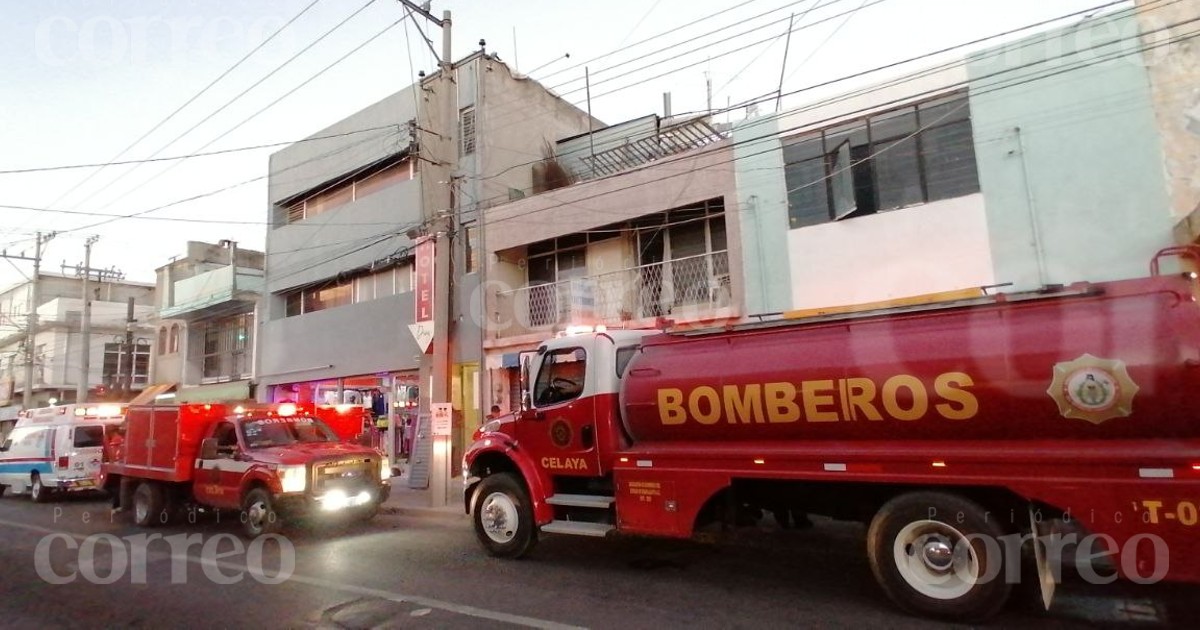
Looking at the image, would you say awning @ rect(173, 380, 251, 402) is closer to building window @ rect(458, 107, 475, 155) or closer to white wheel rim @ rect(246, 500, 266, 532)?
building window @ rect(458, 107, 475, 155)

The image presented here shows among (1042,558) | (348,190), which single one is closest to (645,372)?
(1042,558)

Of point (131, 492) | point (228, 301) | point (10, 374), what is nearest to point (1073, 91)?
point (131, 492)

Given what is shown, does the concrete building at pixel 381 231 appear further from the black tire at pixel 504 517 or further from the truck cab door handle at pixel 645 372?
the truck cab door handle at pixel 645 372

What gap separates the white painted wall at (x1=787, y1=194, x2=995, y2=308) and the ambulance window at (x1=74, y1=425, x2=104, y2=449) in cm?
1584

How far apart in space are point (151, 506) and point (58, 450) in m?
6.22

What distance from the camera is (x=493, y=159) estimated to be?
17.7 metres

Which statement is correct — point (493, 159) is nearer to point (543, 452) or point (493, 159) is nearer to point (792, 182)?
point (792, 182)

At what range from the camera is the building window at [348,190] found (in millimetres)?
19938

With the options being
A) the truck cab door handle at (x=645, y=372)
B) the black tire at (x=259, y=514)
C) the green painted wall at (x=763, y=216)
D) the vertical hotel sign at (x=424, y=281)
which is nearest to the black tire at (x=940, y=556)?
the truck cab door handle at (x=645, y=372)

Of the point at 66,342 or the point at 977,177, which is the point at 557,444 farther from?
the point at 66,342

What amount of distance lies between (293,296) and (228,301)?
2.23 m

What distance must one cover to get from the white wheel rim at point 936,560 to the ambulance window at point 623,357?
3239mm

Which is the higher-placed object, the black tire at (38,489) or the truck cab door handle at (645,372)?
the truck cab door handle at (645,372)

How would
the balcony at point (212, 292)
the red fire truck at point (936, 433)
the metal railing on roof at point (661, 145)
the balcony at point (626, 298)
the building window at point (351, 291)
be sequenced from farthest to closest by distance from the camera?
the balcony at point (212, 292) → the building window at point (351, 291) → the metal railing on roof at point (661, 145) → the balcony at point (626, 298) → the red fire truck at point (936, 433)
